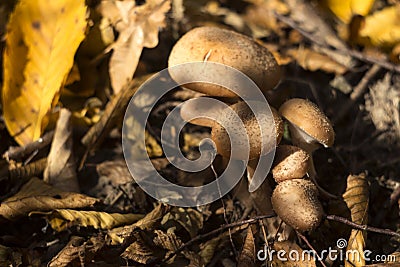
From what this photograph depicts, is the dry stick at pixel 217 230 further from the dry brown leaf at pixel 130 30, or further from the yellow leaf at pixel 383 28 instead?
the yellow leaf at pixel 383 28

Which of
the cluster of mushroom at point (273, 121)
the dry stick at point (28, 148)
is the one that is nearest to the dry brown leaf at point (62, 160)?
the dry stick at point (28, 148)

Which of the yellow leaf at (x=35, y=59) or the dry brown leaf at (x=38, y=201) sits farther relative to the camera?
the yellow leaf at (x=35, y=59)

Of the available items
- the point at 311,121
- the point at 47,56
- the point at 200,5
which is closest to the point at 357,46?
the point at 200,5

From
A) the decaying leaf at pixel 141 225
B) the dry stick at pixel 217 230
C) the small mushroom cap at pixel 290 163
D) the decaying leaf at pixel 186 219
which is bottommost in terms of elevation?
the decaying leaf at pixel 186 219

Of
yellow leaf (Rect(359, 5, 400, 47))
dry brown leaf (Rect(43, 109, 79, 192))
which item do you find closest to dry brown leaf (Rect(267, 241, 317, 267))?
dry brown leaf (Rect(43, 109, 79, 192))

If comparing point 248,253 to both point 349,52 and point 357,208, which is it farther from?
point 349,52

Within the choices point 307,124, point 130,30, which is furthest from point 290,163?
point 130,30

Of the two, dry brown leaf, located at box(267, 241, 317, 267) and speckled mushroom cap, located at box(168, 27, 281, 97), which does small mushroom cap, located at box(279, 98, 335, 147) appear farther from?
dry brown leaf, located at box(267, 241, 317, 267)
